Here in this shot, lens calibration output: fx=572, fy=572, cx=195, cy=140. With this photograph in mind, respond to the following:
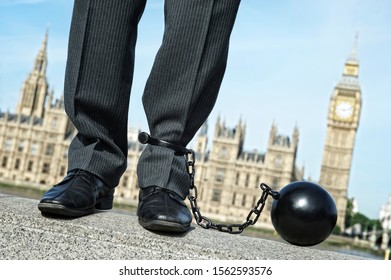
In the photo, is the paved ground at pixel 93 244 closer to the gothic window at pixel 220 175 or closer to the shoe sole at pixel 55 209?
the shoe sole at pixel 55 209

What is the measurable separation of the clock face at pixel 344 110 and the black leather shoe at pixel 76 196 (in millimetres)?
39327

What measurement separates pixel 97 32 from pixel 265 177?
110 feet

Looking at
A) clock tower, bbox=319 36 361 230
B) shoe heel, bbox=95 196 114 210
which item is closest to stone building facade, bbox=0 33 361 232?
clock tower, bbox=319 36 361 230

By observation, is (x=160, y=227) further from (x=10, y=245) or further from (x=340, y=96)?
(x=340, y=96)

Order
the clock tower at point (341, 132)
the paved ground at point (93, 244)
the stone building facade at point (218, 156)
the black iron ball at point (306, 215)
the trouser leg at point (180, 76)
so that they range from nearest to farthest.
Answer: the paved ground at point (93, 244), the trouser leg at point (180, 76), the black iron ball at point (306, 215), the stone building facade at point (218, 156), the clock tower at point (341, 132)

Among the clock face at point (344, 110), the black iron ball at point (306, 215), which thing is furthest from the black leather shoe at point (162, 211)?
the clock face at point (344, 110)

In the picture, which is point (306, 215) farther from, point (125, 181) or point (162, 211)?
point (125, 181)

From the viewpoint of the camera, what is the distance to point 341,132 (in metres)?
39.3

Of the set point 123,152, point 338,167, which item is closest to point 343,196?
point 338,167

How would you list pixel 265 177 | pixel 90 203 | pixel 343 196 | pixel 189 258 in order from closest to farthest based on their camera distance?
pixel 189 258, pixel 90 203, pixel 265 177, pixel 343 196

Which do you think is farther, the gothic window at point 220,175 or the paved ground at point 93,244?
the gothic window at point 220,175

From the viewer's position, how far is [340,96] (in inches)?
1544

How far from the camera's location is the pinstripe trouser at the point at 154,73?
1168mm

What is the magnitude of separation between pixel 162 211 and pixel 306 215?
0.39 metres
